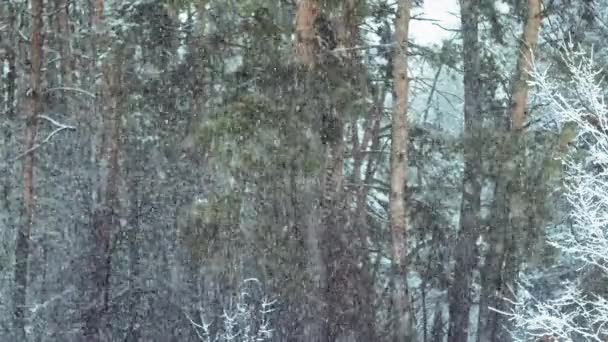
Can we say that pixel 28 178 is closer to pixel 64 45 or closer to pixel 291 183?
pixel 291 183

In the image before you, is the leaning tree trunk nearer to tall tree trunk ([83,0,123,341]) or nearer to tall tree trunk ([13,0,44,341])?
tall tree trunk ([13,0,44,341])

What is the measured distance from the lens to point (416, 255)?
11.9 metres

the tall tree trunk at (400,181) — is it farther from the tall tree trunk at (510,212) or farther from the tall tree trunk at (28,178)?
the tall tree trunk at (28,178)

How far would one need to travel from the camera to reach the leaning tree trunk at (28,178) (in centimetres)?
1080

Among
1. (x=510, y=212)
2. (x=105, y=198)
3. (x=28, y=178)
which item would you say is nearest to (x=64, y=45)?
(x=28, y=178)

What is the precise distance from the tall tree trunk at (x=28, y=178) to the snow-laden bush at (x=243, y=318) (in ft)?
7.78

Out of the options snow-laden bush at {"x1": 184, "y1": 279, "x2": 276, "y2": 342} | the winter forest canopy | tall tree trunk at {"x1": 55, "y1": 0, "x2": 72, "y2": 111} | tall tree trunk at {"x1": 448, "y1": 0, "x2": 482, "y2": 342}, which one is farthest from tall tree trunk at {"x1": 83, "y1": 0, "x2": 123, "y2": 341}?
tall tree trunk at {"x1": 448, "y1": 0, "x2": 482, "y2": 342}

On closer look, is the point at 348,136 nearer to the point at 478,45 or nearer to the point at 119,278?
the point at 478,45

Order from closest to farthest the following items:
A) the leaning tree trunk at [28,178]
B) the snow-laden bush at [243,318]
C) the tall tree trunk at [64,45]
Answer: the snow-laden bush at [243,318], the leaning tree trunk at [28,178], the tall tree trunk at [64,45]

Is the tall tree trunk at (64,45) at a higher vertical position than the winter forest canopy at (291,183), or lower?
higher

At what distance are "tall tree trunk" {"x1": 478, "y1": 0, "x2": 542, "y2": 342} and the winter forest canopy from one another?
0.03 m

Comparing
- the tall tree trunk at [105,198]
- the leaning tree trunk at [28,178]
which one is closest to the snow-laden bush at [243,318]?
the tall tree trunk at [105,198]

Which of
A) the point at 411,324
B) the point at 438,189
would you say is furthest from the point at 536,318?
the point at 438,189

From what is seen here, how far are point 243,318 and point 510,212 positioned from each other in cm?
404
